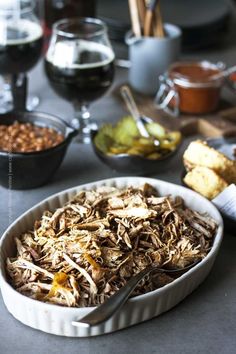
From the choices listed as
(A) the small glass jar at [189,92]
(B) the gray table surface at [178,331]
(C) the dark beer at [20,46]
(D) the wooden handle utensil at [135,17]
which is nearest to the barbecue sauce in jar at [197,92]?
(A) the small glass jar at [189,92]

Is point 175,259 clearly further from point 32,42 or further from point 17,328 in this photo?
point 32,42

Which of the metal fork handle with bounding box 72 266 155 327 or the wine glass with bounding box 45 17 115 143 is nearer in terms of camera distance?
the metal fork handle with bounding box 72 266 155 327

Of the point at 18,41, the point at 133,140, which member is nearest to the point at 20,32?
the point at 18,41

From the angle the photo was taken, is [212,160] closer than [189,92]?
Yes

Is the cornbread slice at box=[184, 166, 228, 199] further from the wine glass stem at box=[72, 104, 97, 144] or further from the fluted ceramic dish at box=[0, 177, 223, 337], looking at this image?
the wine glass stem at box=[72, 104, 97, 144]

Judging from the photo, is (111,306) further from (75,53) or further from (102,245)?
(75,53)

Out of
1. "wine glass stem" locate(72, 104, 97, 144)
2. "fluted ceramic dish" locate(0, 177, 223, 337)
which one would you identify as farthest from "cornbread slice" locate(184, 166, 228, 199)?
"wine glass stem" locate(72, 104, 97, 144)

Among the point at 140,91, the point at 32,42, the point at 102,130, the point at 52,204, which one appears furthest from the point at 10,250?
the point at 140,91
